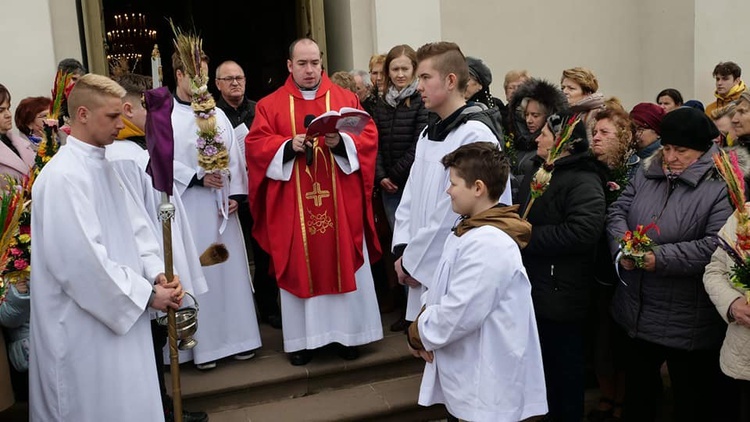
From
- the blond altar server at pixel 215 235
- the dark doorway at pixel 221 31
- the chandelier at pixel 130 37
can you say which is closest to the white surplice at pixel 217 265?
the blond altar server at pixel 215 235

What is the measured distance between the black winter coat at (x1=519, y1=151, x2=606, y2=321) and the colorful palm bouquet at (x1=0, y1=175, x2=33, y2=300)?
270 centimetres

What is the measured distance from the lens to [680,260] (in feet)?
12.2

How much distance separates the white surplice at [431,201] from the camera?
12.8 feet

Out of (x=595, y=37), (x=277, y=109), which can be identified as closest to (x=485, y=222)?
(x=277, y=109)

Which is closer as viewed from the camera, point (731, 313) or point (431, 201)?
point (731, 313)

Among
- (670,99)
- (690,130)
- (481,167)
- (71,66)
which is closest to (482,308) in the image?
(481,167)

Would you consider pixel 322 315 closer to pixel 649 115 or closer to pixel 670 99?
pixel 649 115

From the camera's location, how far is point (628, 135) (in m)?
4.58

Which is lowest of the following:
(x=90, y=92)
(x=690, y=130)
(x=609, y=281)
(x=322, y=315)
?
(x=322, y=315)

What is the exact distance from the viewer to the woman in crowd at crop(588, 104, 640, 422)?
14.8ft

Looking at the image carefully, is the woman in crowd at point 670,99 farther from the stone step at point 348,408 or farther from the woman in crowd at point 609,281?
the stone step at point 348,408

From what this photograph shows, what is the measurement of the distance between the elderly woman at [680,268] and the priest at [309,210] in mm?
→ 1820

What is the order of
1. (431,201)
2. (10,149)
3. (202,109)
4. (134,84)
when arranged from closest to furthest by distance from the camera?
1. (431,201)
2. (134,84)
3. (202,109)
4. (10,149)

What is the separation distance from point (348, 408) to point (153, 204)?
1799 millimetres
